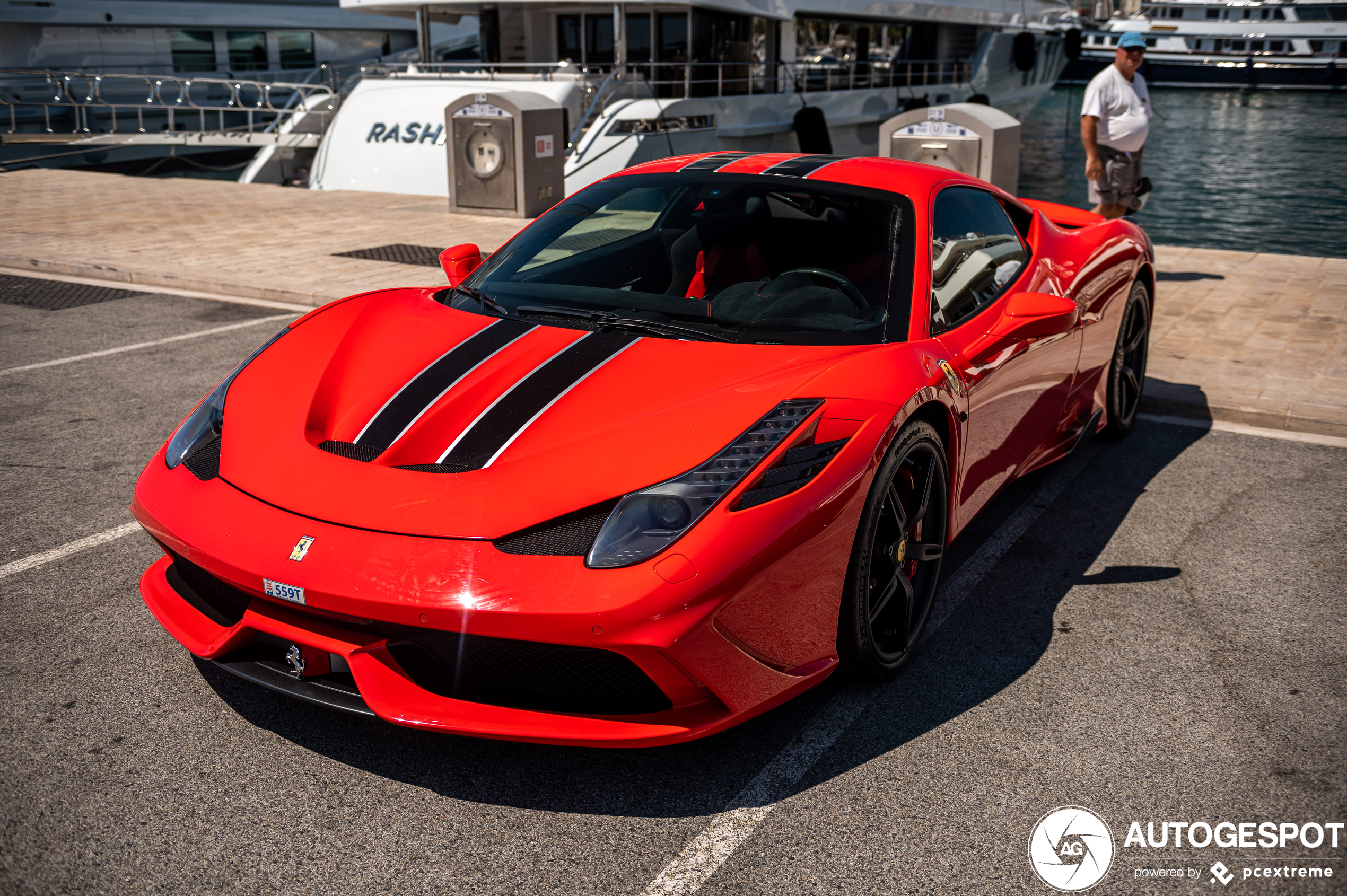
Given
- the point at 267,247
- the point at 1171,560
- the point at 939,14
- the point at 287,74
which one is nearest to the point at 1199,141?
the point at 939,14

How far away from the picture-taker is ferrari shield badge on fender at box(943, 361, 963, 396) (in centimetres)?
327

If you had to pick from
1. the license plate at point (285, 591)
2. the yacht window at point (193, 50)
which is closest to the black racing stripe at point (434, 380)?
the license plate at point (285, 591)

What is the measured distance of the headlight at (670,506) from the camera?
7.91ft

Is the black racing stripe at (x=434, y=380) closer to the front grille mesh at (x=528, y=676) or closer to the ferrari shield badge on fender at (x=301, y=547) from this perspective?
the ferrari shield badge on fender at (x=301, y=547)

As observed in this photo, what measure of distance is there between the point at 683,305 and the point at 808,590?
113 centimetres

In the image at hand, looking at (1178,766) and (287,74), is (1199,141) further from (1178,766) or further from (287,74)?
(1178,766)

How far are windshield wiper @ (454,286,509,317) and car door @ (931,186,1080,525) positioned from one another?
52.7 inches

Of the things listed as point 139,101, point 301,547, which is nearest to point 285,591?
point 301,547

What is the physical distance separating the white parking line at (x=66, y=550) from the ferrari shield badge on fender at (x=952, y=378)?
2.69m

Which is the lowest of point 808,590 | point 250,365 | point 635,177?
point 808,590

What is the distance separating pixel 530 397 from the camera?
290cm

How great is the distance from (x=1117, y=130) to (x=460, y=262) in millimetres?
6252

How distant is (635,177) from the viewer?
411 centimetres

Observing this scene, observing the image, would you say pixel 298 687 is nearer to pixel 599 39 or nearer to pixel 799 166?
pixel 799 166
